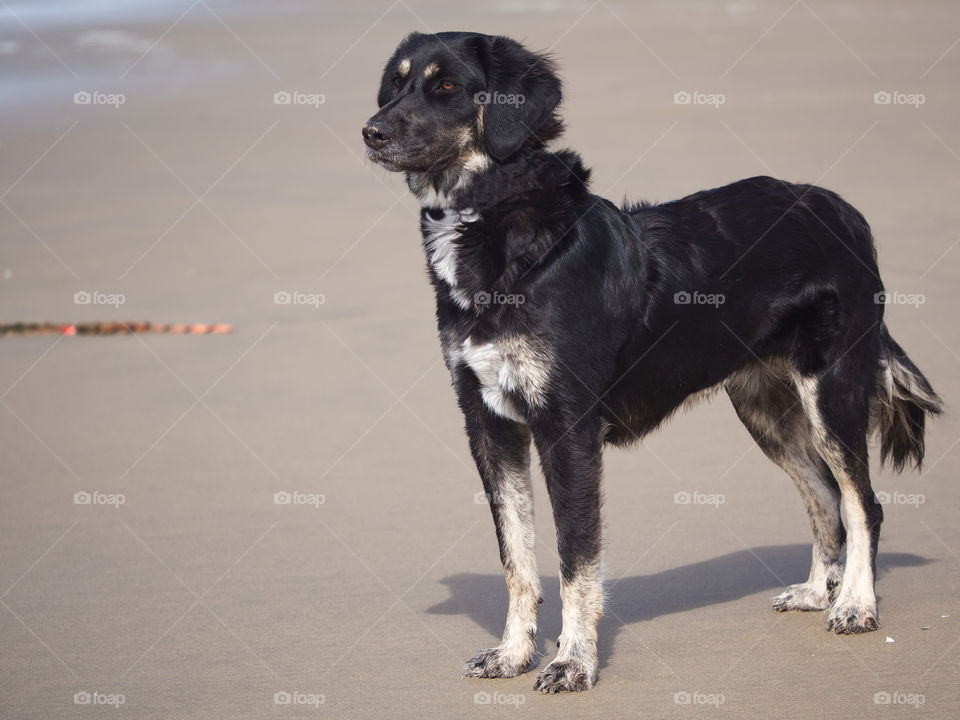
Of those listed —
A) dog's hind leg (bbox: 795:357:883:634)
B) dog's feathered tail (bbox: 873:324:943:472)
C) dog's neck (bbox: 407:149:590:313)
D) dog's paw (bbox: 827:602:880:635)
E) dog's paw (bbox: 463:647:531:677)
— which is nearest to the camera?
dog's neck (bbox: 407:149:590:313)

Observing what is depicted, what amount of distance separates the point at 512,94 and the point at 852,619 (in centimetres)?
263

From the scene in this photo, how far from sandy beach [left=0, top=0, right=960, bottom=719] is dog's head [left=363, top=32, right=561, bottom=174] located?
5.64ft

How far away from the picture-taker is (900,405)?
17.7 ft

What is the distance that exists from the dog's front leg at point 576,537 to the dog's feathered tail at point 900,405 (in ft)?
5.51

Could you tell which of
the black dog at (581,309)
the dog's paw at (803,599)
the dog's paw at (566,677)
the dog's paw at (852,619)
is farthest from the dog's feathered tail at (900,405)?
the dog's paw at (566,677)

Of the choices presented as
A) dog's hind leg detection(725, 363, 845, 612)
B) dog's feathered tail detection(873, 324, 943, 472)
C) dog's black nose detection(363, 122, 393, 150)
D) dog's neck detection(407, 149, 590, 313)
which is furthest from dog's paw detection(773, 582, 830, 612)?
dog's black nose detection(363, 122, 393, 150)

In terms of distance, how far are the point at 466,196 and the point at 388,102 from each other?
568 mm

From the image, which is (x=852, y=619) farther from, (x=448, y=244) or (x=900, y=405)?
(x=448, y=244)

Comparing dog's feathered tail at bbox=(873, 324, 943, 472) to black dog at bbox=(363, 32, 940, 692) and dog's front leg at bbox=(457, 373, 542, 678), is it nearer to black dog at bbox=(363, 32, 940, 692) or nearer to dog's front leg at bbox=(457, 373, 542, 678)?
black dog at bbox=(363, 32, 940, 692)

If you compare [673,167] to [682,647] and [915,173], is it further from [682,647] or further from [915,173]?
[682,647]

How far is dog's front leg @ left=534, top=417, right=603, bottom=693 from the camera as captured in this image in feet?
14.4

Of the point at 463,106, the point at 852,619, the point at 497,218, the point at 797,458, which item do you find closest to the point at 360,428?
the point at 797,458

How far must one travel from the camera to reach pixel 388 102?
15.5ft

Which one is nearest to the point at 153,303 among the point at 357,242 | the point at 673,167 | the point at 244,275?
the point at 244,275
